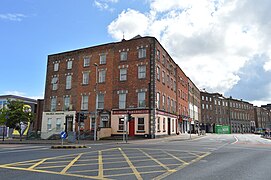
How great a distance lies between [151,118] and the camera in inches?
1227

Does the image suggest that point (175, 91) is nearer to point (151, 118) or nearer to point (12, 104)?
point (151, 118)

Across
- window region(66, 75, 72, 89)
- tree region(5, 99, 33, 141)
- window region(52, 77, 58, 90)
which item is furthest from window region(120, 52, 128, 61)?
tree region(5, 99, 33, 141)

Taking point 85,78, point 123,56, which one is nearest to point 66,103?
point 85,78

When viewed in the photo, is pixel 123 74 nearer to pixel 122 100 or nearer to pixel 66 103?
pixel 122 100

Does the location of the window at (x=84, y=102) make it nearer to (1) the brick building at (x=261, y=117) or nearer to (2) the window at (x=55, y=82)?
(2) the window at (x=55, y=82)

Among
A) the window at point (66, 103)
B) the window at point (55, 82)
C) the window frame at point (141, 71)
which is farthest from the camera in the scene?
the window at point (55, 82)

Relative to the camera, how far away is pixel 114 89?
3466 cm

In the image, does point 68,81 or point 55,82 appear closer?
point 68,81

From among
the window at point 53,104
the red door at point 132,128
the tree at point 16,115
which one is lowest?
the red door at point 132,128

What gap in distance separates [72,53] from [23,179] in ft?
115

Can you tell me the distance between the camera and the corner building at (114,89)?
32.3 m

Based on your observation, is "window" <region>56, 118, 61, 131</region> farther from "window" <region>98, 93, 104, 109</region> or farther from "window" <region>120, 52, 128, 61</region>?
"window" <region>120, 52, 128, 61</region>

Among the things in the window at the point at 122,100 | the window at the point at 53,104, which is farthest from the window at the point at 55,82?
the window at the point at 122,100

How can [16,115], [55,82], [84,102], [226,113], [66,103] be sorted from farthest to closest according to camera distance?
[226,113] → [55,82] → [66,103] → [84,102] → [16,115]
